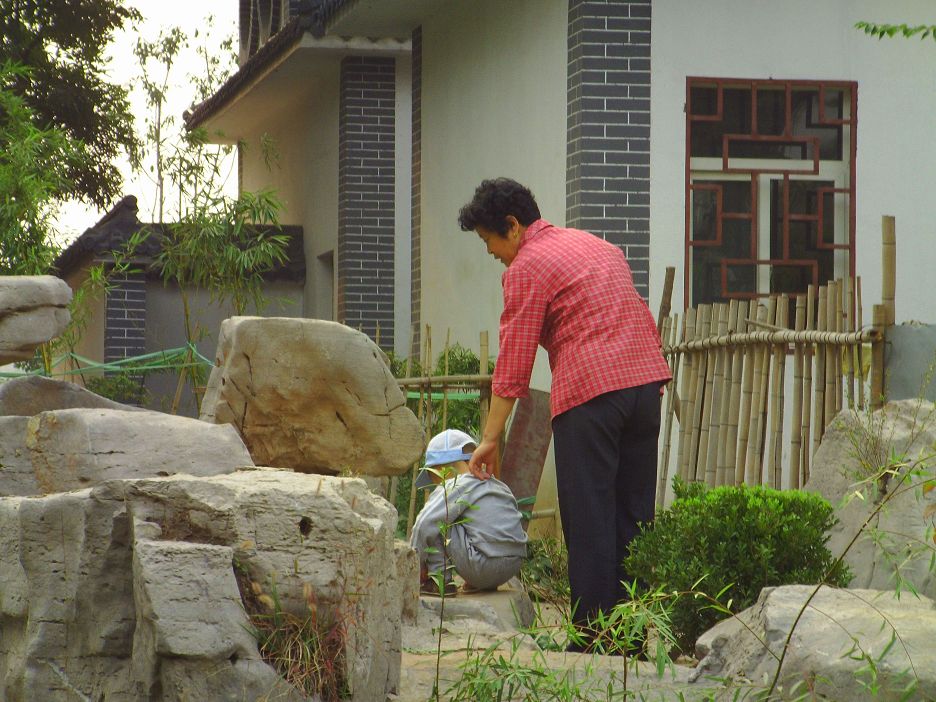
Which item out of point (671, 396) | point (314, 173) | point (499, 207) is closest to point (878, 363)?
point (499, 207)

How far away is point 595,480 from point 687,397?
1974 mm

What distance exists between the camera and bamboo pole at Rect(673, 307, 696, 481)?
21.8ft

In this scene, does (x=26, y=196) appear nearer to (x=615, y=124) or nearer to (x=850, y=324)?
(x=615, y=124)

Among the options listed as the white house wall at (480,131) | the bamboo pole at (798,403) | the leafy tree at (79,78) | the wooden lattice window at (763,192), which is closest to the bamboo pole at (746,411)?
the bamboo pole at (798,403)

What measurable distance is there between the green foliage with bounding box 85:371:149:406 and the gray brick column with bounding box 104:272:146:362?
47cm

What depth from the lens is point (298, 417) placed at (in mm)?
5180

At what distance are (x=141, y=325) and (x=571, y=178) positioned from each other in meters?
6.52

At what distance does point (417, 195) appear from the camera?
11703 mm

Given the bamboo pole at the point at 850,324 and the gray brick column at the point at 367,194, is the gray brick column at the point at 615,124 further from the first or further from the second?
the gray brick column at the point at 367,194

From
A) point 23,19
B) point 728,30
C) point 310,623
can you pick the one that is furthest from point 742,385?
point 23,19

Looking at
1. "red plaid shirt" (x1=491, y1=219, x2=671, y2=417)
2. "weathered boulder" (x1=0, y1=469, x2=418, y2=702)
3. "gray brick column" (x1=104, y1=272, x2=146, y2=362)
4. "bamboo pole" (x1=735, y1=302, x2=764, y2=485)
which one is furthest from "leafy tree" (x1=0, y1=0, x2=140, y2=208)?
"weathered boulder" (x1=0, y1=469, x2=418, y2=702)

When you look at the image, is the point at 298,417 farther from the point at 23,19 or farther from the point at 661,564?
the point at 23,19

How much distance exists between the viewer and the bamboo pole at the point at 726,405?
20.7 feet

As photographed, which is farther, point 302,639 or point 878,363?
point 878,363
